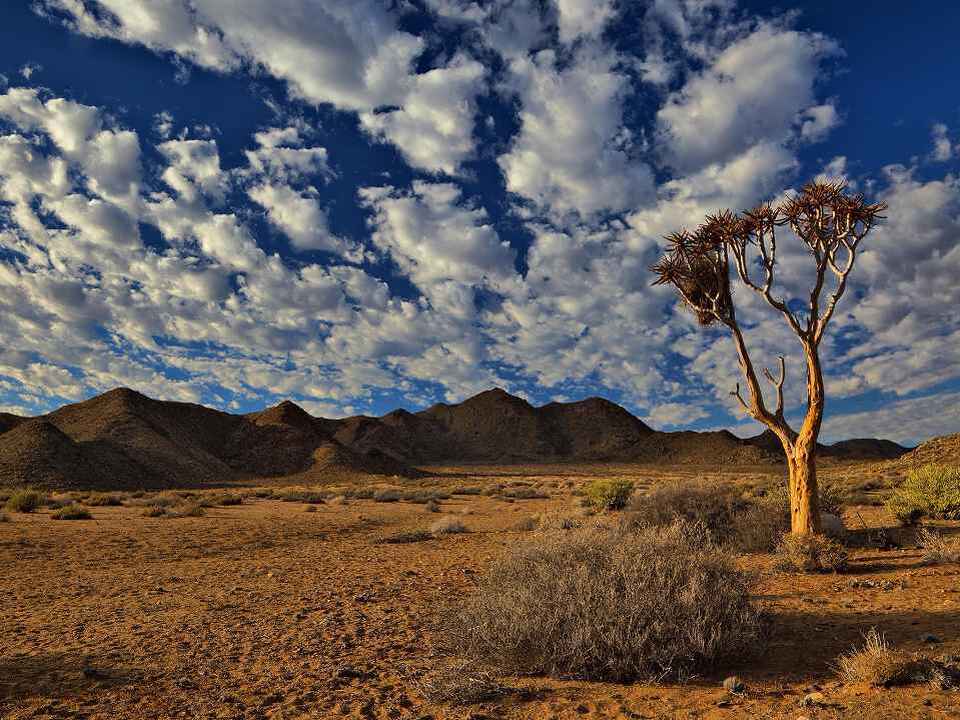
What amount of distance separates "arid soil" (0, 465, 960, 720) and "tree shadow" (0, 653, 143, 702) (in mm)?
20

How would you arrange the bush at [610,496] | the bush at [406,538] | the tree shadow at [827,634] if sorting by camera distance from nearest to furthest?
1. the tree shadow at [827,634]
2. the bush at [406,538]
3. the bush at [610,496]

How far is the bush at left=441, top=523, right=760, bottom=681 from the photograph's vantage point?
523cm

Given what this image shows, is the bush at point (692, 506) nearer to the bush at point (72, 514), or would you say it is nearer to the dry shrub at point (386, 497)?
the bush at point (72, 514)

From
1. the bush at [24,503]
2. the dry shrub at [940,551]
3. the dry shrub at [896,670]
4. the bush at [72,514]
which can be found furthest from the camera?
the bush at [24,503]

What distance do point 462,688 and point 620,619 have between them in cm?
146

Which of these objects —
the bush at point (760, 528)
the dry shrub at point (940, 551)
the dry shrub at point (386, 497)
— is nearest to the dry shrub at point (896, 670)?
the dry shrub at point (940, 551)

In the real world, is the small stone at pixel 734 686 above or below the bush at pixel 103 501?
below

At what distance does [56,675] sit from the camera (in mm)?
5805

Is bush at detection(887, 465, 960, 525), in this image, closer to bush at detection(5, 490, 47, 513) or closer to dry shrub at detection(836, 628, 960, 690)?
dry shrub at detection(836, 628, 960, 690)

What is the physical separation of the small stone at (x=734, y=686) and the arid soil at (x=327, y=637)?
0.07 metres

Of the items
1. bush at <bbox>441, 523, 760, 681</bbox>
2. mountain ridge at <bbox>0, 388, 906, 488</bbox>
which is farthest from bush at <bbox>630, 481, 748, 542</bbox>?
mountain ridge at <bbox>0, 388, 906, 488</bbox>

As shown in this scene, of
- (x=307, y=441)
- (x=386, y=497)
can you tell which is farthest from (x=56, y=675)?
(x=307, y=441)

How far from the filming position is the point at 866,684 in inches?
181

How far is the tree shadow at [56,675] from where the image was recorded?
543cm
